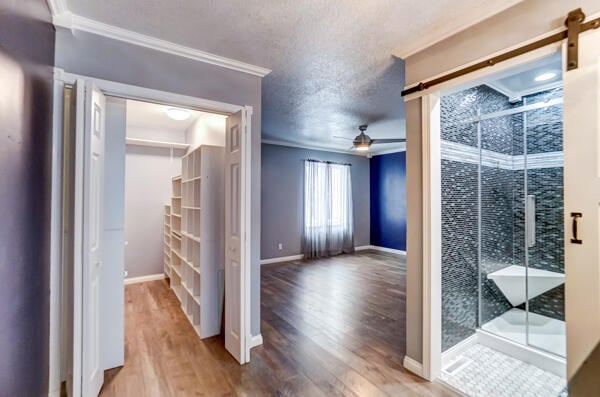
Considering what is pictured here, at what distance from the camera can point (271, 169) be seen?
5.96 meters

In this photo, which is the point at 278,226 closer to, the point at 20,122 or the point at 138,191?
the point at 138,191

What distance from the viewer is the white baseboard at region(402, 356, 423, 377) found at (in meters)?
2.08

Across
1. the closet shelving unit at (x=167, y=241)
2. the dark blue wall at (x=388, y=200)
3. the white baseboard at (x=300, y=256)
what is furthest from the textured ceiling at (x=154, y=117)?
the dark blue wall at (x=388, y=200)

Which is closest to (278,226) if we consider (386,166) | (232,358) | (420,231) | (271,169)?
(271,169)

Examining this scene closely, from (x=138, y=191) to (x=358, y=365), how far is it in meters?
4.11

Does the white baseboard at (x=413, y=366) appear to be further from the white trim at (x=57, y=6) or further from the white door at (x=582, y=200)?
the white trim at (x=57, y=6)

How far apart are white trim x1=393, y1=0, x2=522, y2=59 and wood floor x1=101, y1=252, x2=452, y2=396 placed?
2440mm

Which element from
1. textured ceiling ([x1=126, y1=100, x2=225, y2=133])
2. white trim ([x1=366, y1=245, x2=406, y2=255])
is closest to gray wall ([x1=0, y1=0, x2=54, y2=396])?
textured ceiling ([x1=126, y1=100, x2=225, y2=133])

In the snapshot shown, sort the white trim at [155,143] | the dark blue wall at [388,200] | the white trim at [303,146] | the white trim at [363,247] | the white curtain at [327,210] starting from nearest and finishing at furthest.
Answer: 1. the white trim at [155,143]
2. the white trim at [303,146]
3. the white curtain at [327,210]
4. the dark blue wall at [388,200]
5. the white trim at [363,247]

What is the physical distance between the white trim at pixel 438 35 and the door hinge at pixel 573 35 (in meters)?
0.32

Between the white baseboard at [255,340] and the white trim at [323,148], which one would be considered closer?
the white baseboard at [255,340]

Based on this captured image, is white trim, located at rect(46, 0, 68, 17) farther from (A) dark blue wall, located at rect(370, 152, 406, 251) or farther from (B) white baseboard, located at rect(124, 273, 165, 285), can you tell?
(A) dark blue wall, located at rect(370, 152, 406, 251)

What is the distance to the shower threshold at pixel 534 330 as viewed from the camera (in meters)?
2.35

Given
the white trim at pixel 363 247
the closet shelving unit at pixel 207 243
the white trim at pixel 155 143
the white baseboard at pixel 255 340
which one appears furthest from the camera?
the white trim at pixel 363 247
